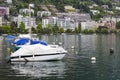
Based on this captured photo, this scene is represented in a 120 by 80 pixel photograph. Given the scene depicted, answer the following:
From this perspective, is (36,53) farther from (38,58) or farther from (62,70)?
(62,70)

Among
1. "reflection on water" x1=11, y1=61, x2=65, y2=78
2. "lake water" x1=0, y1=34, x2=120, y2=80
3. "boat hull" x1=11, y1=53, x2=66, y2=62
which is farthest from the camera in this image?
"boat hull" x1=11, y1=53, x2=66, y2=62

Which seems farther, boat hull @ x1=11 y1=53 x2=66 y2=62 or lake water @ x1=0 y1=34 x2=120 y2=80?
boat hull @ x1=11 y1=53 x2=66 y2=62

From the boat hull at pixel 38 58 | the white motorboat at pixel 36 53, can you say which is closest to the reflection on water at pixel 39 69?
the boat hull at pixel 38 58

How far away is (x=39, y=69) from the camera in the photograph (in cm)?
4806

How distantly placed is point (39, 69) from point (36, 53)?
275 inches

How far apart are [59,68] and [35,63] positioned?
5.38 meters

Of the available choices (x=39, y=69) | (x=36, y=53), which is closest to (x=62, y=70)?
(x=39, y=69)

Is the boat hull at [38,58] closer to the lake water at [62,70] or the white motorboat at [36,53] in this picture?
the white motorboat at [36,53]

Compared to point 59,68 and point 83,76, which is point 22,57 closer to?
point 59,68

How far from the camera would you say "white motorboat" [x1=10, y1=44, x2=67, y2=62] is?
53588mm

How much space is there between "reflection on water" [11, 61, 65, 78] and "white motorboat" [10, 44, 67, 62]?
113cm

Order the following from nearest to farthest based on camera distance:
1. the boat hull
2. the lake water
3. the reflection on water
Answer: the lake water, the reflection on water, the boat hull

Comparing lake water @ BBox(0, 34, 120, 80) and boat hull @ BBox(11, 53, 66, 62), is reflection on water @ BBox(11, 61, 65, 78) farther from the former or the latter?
boat hull @ BBox(11, 53, 66, 62)

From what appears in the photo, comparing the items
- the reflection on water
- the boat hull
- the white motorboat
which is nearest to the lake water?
the reflection on water
